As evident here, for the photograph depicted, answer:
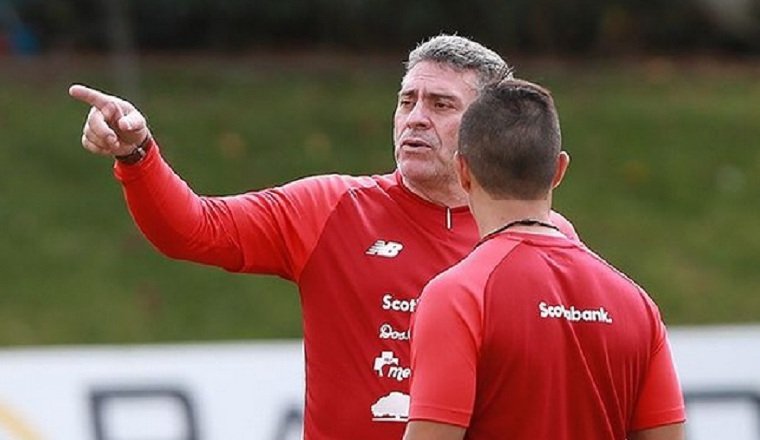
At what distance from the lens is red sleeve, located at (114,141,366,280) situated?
14.6 ft

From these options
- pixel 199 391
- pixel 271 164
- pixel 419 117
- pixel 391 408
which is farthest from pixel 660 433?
pixel 271 164

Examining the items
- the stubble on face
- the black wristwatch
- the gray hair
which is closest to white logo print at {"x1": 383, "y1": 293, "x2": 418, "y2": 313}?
the stubble on face

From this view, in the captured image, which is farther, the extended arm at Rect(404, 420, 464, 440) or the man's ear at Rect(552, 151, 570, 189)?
the man's ear at Rect(552, 151, 570, 189)

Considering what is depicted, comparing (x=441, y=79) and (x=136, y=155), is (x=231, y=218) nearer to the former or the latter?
(x=136, y=155)

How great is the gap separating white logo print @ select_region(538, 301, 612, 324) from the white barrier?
4.28 metres

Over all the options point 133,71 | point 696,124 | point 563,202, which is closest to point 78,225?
point 133,71

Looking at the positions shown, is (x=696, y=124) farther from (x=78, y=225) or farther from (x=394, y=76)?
(x=78, y=225)

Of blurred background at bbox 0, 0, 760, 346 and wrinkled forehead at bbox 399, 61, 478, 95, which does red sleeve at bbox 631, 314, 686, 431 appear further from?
blurred background at bbox 0, 0, 760, 346

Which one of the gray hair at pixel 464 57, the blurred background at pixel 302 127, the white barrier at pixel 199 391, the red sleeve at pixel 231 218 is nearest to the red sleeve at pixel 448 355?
the red sleeve at pixel 231 218

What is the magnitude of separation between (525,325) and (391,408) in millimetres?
1027

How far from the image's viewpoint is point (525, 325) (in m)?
3.70

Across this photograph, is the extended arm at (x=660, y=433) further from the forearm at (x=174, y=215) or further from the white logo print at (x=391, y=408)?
the forearm at (x=174, y=215)

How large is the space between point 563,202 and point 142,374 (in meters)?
6.11

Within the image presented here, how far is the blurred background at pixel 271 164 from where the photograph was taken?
7953 mm
